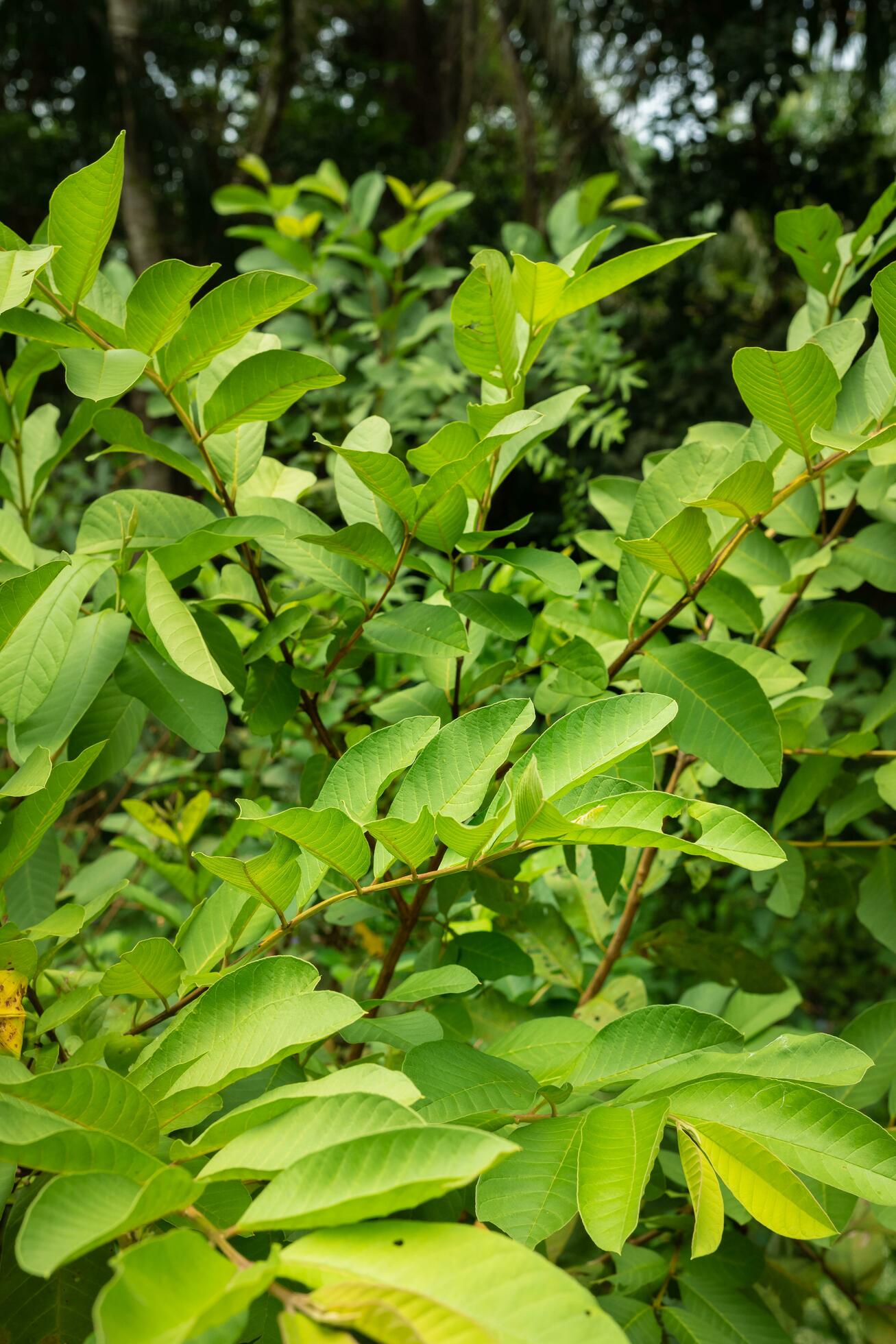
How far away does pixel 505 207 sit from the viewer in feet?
15.1

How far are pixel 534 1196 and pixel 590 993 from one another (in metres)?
0.35

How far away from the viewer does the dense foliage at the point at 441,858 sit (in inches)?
11.2

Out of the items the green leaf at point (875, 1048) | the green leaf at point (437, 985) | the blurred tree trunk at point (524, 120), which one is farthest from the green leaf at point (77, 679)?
the blurred tree trunk at point (524, 120)

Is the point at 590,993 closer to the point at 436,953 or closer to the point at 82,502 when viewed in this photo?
the point at 436,953

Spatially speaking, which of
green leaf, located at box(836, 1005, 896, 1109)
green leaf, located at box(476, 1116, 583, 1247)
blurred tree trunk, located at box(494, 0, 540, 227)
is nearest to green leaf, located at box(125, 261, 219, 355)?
green leaf, located at box(476, 1116, 583, 1247)

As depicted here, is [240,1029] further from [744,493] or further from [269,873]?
[744,493]

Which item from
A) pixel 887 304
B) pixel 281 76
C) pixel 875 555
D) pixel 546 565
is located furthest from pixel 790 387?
pixel 281 76

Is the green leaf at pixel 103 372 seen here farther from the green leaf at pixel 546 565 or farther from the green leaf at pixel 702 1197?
the green leaf at pixel 702 1197

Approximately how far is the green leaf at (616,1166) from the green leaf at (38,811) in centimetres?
27

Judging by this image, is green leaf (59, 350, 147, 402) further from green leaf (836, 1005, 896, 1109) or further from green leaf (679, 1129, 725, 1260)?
green leaf (836, 1005, 896, 1109)

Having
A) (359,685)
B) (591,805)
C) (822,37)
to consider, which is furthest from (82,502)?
(822,37)

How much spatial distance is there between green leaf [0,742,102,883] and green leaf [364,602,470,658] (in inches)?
7.0

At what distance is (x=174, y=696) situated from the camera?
0.52m

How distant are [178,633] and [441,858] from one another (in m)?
0.19
